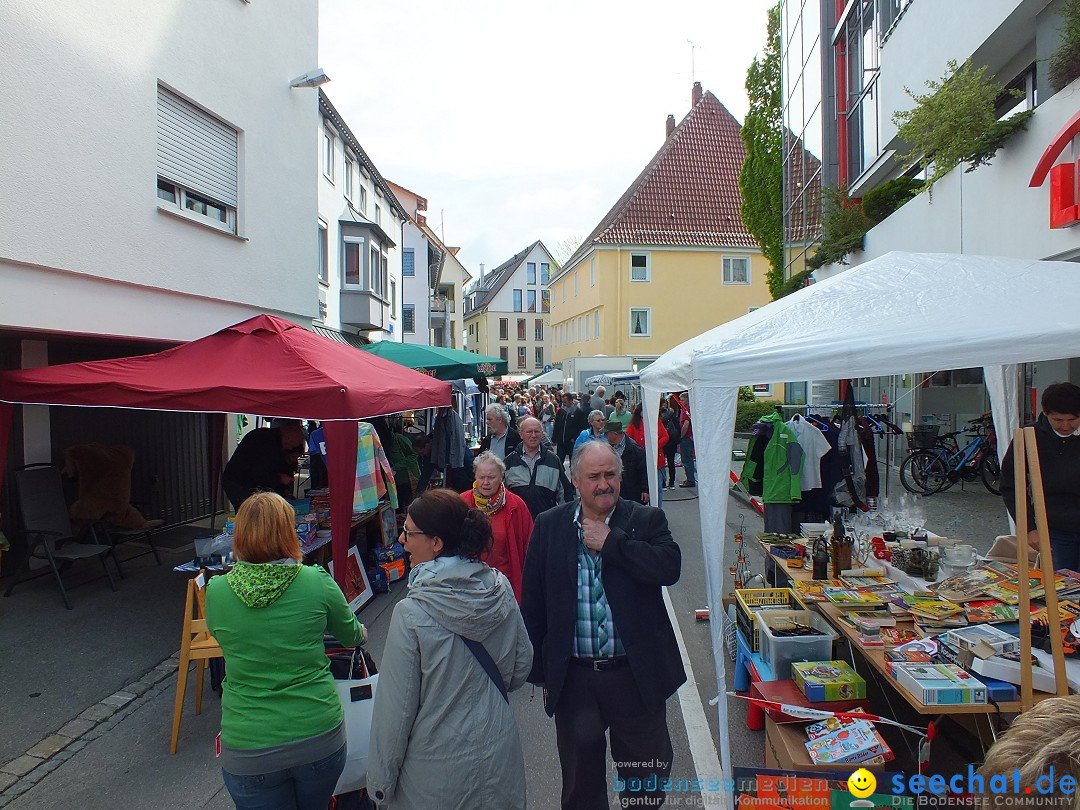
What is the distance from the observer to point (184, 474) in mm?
11125

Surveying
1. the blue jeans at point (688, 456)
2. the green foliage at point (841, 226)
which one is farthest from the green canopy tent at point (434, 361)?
the green foliage at point (841, 226)

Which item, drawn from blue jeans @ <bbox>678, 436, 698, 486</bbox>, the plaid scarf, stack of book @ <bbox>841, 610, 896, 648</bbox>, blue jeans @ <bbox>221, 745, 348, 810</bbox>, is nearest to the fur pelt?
the plaid scarf

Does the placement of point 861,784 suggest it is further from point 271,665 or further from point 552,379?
point 552,379

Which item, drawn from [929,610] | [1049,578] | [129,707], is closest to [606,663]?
[1049,578]

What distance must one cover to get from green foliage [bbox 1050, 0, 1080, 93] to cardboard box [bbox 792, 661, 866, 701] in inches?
247

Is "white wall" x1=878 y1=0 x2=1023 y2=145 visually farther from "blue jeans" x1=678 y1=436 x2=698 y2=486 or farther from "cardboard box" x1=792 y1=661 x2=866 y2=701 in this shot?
"cardboard box" x1=792 y1=661 x2=866 y2=701

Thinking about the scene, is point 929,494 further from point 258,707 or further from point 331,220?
point 331,220

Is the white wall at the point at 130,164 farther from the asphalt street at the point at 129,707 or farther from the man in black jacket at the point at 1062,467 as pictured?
the man in black jacket at the point at 1062,467

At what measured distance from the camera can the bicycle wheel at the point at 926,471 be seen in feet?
40.9

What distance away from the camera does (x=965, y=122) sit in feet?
26.1

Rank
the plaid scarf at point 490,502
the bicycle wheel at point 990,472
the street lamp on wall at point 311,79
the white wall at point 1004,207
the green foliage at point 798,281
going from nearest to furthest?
the plaid scarf at point 490,502 → the white wall at point 1004,207 → the street lamp on wall at point 311,79 → the bicycle wheel at point 990,472 → the green foliage at point 798,281

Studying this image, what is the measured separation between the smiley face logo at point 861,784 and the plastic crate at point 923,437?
11781 millimetres

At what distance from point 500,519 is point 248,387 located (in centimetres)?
259

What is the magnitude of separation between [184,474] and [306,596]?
31.3ft
